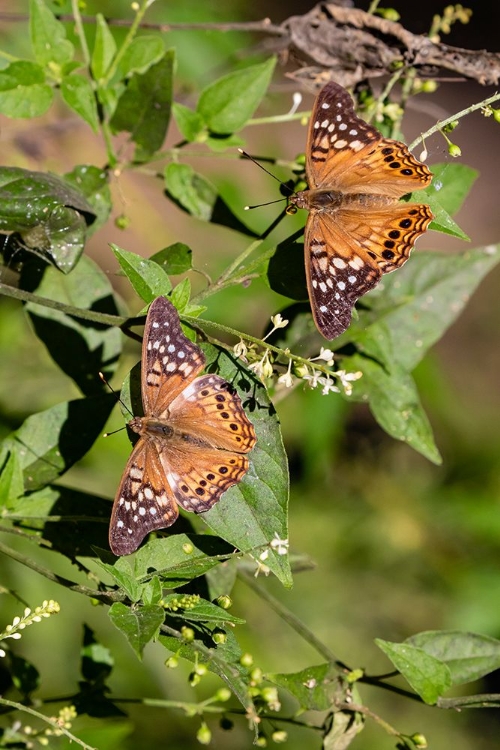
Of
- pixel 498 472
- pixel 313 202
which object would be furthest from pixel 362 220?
pixel 498 472

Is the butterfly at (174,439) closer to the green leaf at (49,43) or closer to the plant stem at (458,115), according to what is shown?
the plant stem at (458,115)

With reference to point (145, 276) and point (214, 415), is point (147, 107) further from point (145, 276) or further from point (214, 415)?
point (214, 415)

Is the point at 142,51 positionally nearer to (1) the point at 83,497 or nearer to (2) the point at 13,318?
(1) the point at 83,497

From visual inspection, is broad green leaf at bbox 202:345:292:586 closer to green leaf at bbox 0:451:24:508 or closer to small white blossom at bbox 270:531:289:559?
small white blossom at bbox 270:531:289:559

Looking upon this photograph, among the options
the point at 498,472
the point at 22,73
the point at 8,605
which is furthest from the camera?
the point at 498,472

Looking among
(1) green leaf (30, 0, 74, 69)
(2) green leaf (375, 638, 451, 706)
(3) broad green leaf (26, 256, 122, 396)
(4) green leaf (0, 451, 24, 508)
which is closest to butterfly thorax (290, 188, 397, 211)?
(3) broad green leaf (26, 256, 122, 396)

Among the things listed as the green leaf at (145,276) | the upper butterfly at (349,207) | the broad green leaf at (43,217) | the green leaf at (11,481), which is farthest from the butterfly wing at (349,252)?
the green leaf at (11,481)
